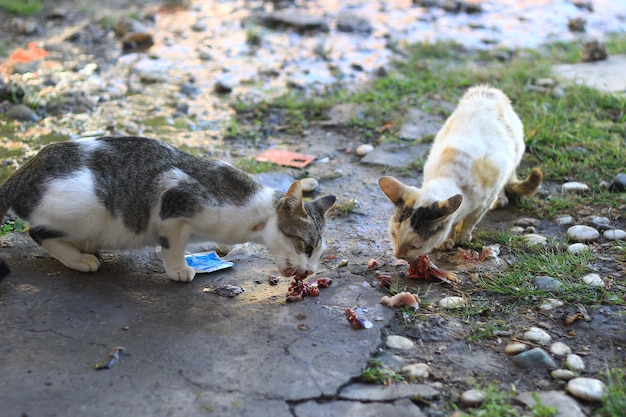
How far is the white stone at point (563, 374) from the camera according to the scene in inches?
135

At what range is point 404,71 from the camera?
346 inches

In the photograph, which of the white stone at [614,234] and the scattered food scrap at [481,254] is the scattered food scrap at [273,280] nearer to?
the scattered food scrap at [481,254]

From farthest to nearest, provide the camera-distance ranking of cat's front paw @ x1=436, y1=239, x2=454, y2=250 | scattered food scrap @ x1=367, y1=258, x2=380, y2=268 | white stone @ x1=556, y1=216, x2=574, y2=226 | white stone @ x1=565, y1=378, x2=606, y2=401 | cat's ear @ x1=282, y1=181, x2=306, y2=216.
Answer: white stone @ x1=556, y1=216, x2=574, y2=226
cat's front paw @ x1=436, y1=239, x2=454, y2=250
scattered food scrap @ x1=367, y1=258, x2=380, y2=268
cat's ear @ x1=282, y1=181, x2=306, y2=216
white stone @ x1=565, y1=378, x2=606, y2=401

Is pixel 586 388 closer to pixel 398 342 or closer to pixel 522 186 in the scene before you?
pixel 398 342

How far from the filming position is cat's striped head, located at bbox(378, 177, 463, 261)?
437cm

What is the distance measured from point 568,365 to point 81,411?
2409 millimetres

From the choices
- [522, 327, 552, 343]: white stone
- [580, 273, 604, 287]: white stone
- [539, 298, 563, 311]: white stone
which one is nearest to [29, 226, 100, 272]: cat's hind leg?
[522, 327, 552, 343]: white stone

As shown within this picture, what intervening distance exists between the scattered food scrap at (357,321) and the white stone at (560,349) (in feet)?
3.25

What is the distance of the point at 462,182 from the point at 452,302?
107 cm

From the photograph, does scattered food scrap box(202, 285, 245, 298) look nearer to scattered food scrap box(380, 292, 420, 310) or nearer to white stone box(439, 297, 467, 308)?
scattered food scrap box(380, 292, 420, 310)

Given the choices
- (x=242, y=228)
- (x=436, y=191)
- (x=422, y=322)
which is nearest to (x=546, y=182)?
(x=436, y=191)

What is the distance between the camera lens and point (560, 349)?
3.68 meters

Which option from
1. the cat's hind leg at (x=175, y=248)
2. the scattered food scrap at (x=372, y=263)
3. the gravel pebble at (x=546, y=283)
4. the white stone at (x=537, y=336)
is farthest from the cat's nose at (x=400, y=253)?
the cat's hind leg at (x=175, y=248)

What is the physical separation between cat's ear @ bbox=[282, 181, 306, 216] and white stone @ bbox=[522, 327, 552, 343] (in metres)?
1.46
